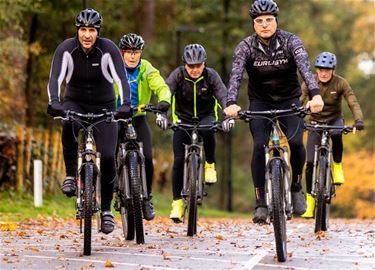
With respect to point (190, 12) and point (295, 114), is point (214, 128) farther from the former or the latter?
point (190, 12)

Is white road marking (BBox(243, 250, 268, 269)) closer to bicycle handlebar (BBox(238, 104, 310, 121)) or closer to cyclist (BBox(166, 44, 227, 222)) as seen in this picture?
bicycle handlebar (BBox(238, 104, 310, 121))

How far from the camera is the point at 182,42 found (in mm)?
40156

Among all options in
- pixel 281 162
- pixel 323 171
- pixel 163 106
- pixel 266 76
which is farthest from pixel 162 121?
pixel 323 171

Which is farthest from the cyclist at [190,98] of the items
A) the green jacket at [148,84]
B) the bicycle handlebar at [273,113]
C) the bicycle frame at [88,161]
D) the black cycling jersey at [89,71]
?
the bicycle handlebar at [273,113]

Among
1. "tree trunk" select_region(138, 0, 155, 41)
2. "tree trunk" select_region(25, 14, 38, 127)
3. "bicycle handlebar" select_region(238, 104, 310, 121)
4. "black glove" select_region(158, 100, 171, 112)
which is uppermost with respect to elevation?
"tree trunk" select_region(138, 0, 155, 41)

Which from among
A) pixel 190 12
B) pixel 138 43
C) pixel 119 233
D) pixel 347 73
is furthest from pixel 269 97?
pixel 347 73

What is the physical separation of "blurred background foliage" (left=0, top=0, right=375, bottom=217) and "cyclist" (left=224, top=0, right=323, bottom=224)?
11621mm

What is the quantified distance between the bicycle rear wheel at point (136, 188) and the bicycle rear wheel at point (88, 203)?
0.88m

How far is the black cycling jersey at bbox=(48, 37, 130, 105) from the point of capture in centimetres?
1002

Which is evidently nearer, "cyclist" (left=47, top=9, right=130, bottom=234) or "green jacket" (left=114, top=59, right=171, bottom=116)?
"cyclist" (left=47, top=9, right=130, bottom=234)

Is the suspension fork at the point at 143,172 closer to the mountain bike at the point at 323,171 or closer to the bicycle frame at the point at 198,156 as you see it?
the bicycle frame at the point at 198,156

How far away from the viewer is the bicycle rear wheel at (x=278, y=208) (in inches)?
355

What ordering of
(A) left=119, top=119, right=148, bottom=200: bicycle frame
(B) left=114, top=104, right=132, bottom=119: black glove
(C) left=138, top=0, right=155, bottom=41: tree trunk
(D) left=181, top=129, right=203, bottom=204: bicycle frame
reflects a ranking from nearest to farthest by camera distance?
(B) left=114, top=104, right=132, bottom=119: black glove → (A) left=119, top=119, right=148, bottom=200: bicycle frame → (D) left=181, top=129, right=203, bottom=204: bicycle frame → (C) left=138, top=0, right=155, bottom=41: tree trunk

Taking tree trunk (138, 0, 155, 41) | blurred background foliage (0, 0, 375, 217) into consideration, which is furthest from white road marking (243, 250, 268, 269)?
tree trunk (138, 0, 155, 41)
